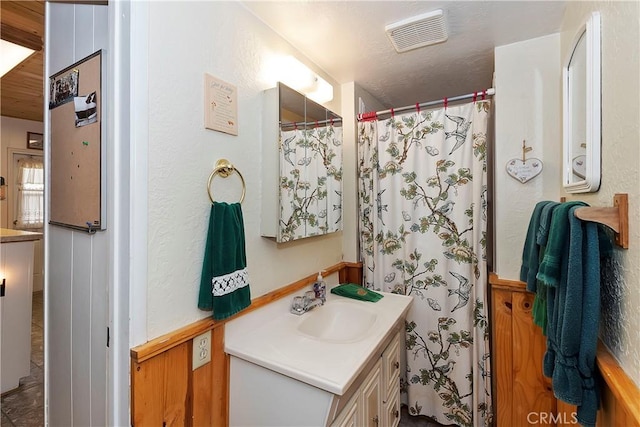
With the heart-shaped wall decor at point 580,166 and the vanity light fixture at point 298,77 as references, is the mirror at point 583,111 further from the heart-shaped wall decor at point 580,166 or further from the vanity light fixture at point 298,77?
the vanity light fixture at point 298,77

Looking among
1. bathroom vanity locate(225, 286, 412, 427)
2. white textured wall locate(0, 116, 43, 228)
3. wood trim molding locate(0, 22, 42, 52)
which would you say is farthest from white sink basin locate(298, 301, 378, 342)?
white textured wall locate(0, 116, 43, 228)

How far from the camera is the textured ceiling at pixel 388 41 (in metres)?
1.28

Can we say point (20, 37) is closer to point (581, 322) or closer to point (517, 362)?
point (581, 322)

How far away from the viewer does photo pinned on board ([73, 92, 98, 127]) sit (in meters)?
0.97

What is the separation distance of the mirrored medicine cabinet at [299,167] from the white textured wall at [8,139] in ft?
14.9

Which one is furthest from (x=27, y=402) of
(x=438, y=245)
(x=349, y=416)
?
(x=438, y=245)

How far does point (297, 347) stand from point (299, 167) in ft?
2.77

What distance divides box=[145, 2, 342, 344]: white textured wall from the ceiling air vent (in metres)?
0.64

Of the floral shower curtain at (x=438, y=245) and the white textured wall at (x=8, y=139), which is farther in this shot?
the white textured wall at (x=8, y=139)

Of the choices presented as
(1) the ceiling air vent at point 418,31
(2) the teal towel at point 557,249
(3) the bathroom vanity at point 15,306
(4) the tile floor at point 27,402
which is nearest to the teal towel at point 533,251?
(2) the teal towel at point 557,249

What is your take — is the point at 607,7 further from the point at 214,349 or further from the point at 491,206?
the point at 214,349

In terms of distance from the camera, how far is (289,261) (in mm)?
1536

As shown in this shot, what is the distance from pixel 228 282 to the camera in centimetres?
107

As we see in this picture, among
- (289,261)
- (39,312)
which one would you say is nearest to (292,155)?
(289,261)
